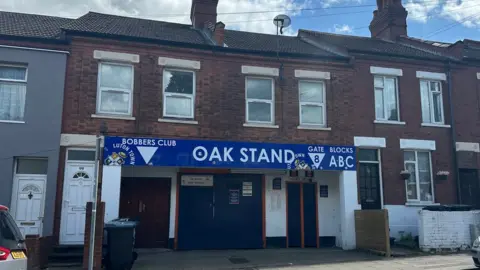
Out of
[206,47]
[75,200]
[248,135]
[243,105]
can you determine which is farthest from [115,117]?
[248,135]

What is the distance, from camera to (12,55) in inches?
478

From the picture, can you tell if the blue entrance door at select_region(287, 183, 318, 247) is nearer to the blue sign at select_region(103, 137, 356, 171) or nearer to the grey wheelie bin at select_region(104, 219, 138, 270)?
the blue sign at select_region(103, 137, 356, 171)

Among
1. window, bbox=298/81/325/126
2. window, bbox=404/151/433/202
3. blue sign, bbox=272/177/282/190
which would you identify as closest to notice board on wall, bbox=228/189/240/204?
blue sign, bbox=272/177/282/190

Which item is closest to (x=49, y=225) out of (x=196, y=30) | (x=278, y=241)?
(x=278, y=241)

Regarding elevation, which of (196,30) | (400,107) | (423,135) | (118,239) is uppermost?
(196,30)

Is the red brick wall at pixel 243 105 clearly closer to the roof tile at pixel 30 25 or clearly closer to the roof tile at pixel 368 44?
the roof tile at pixel 368 44

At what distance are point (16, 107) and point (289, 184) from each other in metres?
9.09

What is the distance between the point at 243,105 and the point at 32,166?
266 inches

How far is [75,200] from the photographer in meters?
12.1

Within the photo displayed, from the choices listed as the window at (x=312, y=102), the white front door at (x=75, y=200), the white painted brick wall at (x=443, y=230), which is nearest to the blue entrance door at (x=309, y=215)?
the window at (x=312, y=102)

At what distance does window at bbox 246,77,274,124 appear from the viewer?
14141 millimetres

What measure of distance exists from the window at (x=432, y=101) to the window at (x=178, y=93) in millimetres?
8874

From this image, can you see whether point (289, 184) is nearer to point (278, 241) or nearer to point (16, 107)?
point (278, 241)

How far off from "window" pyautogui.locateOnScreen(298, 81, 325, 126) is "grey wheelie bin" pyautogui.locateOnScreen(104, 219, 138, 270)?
7142 mm
